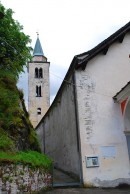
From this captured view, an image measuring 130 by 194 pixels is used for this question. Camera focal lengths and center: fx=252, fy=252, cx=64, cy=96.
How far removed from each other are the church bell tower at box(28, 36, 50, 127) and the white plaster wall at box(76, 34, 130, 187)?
2912 cm

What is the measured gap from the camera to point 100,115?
43.2 ft

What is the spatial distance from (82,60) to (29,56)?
3.44 meters

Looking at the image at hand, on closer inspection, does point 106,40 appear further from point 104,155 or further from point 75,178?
point 75,178

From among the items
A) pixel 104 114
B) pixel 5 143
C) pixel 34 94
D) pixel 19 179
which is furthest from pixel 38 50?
pixel 19 179

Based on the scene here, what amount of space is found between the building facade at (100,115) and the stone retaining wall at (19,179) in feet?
11.7

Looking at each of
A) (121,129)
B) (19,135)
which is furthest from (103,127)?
(19,135)

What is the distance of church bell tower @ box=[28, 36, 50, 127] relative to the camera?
4334 cm

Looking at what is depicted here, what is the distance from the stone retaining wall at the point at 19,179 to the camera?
702cm

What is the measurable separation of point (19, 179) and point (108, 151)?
6.08 meters

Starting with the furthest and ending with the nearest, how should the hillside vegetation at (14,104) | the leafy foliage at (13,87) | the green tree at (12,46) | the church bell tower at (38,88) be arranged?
the church bell tower at (38,88), the green tree at (12,46), the leafy foliage at (13,87), the hillside vegetation at (14,104)

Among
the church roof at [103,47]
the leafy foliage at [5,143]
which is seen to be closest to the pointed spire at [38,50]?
the church roof at [103,47]

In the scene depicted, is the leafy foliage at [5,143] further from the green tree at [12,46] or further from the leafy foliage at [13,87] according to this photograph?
the green tree at [12,46]

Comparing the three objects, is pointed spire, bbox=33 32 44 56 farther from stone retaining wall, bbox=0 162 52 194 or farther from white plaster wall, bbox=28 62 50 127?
stone retaining wall, bbox=0 162 52 194

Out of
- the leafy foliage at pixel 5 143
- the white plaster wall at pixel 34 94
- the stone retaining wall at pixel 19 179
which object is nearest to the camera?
the stone retaining wall at pixel 19 179
